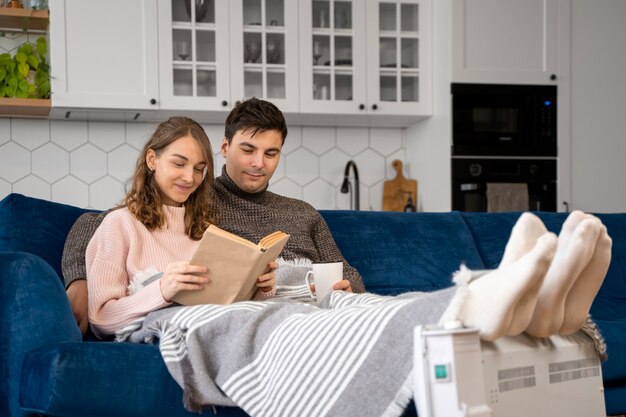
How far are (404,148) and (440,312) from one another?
326 centimetres

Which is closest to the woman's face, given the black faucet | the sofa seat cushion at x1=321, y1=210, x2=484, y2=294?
the sofa seat cushion at x1=321, y1=210, x2=484, y2=294

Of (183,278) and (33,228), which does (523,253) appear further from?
(33,228)

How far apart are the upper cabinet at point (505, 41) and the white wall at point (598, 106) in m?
0.16

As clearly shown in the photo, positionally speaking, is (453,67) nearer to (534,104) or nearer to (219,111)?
(534,104)

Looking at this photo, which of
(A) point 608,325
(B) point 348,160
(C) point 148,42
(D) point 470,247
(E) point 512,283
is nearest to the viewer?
(E) point 512,283

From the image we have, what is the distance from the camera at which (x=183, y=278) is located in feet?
5.42

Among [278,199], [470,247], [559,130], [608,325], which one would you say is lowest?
[608,325]

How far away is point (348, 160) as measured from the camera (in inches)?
170

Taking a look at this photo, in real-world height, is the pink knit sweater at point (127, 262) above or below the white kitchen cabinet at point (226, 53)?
below

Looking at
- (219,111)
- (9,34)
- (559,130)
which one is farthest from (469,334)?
(9,34)

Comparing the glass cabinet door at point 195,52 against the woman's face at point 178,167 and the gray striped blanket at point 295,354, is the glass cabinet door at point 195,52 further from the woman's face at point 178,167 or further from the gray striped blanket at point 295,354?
the gray striped blanket at point 295,354

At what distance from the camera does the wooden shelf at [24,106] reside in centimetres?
358

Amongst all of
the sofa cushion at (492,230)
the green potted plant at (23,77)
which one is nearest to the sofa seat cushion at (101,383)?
the sofa cushion at (492,230)

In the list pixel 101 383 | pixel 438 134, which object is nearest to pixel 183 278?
pixel 101 383
